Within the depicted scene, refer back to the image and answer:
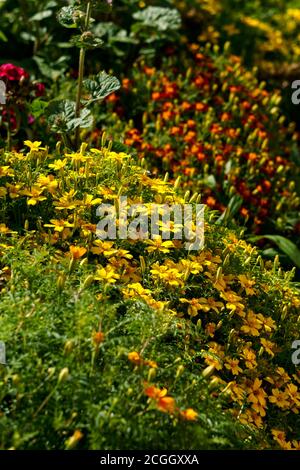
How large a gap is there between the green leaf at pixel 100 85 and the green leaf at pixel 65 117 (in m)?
0.08

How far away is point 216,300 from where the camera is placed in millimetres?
2568

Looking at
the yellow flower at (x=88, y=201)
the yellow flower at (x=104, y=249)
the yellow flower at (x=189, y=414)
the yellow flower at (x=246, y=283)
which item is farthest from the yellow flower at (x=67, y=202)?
the yellow flower at (x=189, y=414)

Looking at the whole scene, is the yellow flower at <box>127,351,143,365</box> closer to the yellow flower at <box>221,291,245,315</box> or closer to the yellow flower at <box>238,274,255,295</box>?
the yellow flower at <box>221,291,245,315</box>

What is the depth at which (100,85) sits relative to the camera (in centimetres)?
322

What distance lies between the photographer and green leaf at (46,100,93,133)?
10.3ft

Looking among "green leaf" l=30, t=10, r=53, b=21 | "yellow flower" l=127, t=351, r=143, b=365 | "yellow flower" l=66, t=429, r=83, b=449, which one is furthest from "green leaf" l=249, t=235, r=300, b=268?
"green leaf" l=30, t=10, r=53, b=21

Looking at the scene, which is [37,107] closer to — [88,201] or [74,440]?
[88,201]

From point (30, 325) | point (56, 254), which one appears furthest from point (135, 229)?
point (30, 325)

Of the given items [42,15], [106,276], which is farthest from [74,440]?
[42,15]

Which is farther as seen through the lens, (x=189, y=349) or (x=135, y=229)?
(x=135, y=229)

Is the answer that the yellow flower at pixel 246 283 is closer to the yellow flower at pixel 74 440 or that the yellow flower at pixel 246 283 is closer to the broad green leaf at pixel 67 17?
the yellow flower at pixel 74 440

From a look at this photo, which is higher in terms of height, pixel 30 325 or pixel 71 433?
pixel 30 325
